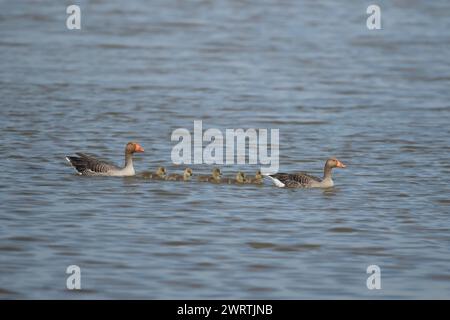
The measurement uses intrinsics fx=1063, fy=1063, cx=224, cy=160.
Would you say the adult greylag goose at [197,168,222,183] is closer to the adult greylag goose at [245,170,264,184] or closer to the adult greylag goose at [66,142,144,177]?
the adult greylag goose at [245,170,264,184]

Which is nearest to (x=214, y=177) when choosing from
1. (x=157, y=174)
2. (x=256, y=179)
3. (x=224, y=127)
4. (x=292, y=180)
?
(x=256, y=179)

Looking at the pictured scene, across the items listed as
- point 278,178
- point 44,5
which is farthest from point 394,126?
point 44,5

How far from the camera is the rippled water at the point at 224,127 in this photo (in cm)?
1238

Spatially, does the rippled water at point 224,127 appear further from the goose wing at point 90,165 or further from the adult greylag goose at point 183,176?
the adult greylag goose at point 183,176

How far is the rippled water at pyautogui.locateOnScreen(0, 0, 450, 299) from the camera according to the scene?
12.4 m

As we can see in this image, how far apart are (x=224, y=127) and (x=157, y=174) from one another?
16.1 feet

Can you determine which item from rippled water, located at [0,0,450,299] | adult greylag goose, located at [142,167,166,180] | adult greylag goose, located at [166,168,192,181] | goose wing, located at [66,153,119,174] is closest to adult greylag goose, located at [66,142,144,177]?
goose wing, located at [66,153,119,174]

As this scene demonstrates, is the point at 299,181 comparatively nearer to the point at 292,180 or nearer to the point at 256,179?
the point at 292,180

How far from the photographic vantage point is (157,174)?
57.3 ft

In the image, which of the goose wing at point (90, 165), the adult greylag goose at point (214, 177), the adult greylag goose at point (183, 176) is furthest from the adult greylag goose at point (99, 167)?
the adult greylag goose at point (214, 177)

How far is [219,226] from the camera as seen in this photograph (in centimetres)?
1442

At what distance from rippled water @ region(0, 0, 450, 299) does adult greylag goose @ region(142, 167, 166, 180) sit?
0.32m

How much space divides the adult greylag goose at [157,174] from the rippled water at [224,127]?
316 millimetres
